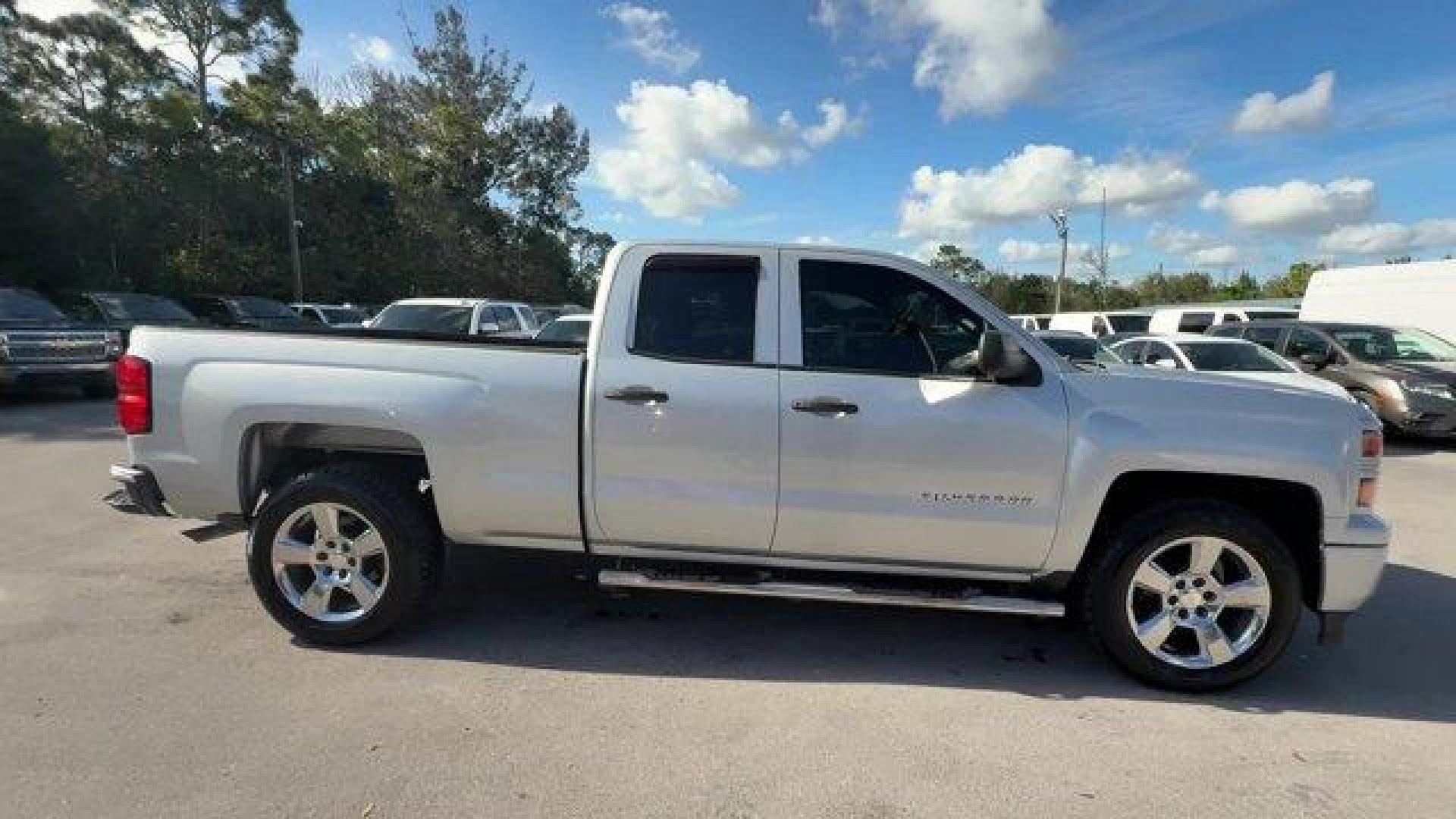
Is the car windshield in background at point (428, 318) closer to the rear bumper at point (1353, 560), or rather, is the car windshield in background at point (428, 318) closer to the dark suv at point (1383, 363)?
the rear bumper at point (1353, 560)

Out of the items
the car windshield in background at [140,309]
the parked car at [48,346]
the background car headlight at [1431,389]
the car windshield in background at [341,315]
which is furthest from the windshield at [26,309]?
the background car headlight at [1431,389]

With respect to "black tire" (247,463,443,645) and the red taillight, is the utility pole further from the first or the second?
"black tire" (247,463,443,645)

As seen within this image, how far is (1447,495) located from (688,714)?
26.6 feet

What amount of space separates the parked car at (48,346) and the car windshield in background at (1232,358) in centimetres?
1546

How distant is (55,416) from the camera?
11.2 meters

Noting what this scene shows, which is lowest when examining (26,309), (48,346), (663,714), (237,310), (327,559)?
(663,714)

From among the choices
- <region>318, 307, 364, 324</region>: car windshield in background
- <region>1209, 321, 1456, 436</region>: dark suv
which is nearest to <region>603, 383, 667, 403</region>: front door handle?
<region>1209, 321, 1456, 436</region>: dark suv

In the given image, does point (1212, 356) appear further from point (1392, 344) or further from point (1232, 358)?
point (1392, 344)

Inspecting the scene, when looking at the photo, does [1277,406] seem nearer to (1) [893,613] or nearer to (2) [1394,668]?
(2) [1394,668]

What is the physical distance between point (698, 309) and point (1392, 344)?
12.1 meters

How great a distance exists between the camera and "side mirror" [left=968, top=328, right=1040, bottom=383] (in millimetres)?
3516

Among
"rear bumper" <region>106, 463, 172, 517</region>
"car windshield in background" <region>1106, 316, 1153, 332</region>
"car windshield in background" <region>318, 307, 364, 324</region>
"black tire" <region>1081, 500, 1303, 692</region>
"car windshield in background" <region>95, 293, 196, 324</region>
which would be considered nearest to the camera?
"black tire" <region>1081, 500, 1303, 692</region>

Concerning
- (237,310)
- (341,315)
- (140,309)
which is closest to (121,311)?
(140,309)

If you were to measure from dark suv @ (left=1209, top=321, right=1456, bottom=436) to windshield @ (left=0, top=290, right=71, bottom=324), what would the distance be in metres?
17.7
